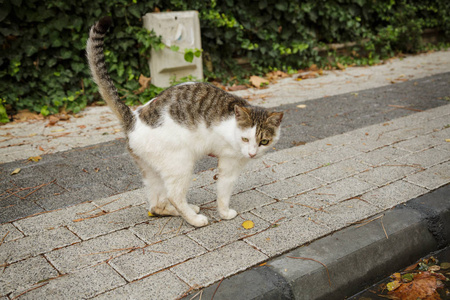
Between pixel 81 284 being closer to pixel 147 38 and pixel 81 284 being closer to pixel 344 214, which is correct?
pixel 344 214

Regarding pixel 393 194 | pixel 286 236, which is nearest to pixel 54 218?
pixel 286 236

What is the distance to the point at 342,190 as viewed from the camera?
3605mm

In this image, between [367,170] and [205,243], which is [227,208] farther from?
[367,170]

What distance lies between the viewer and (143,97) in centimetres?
671

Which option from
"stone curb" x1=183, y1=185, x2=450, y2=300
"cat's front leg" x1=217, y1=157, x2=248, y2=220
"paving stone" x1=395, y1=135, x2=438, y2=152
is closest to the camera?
"stone curb" x1=183, y1=185, x2=450, y2=300

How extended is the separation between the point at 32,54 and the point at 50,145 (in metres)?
2.08

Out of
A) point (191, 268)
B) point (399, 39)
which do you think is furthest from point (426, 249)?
point (399, 39)

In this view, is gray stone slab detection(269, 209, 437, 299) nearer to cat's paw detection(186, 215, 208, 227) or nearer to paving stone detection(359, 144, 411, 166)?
cat's paw detection(186, 215, 208, 227)

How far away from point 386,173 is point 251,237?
166cm

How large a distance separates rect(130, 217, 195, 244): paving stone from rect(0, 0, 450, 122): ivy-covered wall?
12.4 feet

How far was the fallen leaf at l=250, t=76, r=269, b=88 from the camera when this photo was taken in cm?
766

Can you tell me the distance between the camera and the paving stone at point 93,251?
263cm

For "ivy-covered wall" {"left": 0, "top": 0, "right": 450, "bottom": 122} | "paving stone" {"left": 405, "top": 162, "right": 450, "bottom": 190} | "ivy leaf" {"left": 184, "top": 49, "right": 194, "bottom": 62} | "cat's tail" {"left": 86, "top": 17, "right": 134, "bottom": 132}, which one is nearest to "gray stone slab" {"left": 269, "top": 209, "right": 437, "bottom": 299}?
"paving stone" {"left": 405, "top": 162, "right": 450, "bottom": 190}

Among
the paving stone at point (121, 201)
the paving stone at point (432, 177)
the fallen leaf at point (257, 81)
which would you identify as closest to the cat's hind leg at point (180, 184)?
the paving stone at point (121, 201)
